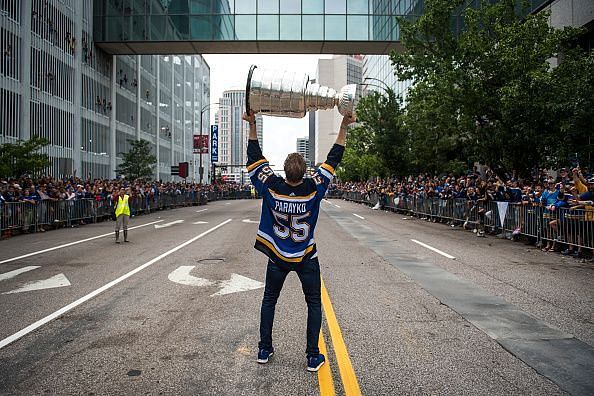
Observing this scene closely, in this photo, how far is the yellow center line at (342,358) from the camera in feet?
14.4

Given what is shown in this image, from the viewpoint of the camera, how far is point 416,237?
17438 mm

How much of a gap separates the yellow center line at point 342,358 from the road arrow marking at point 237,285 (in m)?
1.70

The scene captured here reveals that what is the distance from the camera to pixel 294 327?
20.4 feet

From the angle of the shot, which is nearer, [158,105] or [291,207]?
[291,207]

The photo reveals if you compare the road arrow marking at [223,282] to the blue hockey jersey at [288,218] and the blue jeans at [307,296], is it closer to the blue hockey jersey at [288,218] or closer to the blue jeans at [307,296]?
the blue jeans at [307,296]

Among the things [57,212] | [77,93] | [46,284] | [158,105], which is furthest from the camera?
[158,105]

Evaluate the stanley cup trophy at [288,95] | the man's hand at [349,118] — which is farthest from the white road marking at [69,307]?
the man's hand at [349,118]

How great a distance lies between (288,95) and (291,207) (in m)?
1.01

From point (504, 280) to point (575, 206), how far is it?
201 inches

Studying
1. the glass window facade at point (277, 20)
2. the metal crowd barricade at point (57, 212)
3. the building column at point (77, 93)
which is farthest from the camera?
the building column at point (77, 93)

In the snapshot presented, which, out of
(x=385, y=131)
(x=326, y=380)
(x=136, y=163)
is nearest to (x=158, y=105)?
(x=136, y=163)

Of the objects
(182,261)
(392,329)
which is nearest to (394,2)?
(182,261)

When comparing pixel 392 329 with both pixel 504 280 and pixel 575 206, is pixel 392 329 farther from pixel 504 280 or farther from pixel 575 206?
pixel 575 206

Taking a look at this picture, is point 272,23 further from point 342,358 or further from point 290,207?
point 342,358
